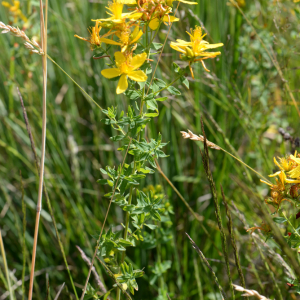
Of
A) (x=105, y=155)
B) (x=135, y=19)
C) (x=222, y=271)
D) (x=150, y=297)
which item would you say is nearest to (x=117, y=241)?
(x=135, y=19)

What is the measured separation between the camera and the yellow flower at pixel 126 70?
75 cm

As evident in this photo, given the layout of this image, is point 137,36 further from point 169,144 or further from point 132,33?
point 169,144

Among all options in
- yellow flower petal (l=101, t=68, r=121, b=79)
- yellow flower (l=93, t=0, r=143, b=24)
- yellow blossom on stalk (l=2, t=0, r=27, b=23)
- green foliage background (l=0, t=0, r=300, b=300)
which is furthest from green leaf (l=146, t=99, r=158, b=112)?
yellow blossom on stalk (l=2, t=0, r=27, b=23)

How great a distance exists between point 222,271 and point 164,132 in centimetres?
78

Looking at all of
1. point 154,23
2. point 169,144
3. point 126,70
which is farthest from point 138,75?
point 169,144

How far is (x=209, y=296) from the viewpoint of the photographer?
1322mm

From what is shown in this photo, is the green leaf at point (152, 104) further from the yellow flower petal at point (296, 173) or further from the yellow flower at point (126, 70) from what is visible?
the yellow flower petal at point (296, 173)

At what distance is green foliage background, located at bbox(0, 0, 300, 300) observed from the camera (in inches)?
58.4

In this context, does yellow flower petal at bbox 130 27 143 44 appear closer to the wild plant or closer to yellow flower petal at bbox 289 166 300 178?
the wild plant

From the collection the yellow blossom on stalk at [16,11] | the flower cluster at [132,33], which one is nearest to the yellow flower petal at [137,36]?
the flower cluster at [132,33]

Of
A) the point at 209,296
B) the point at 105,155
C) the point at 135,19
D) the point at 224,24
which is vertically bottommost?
the point at 209,296

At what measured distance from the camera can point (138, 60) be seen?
0.77 meters

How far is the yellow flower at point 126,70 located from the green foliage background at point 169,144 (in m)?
0.63

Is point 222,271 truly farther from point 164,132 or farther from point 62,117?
point 62,117
